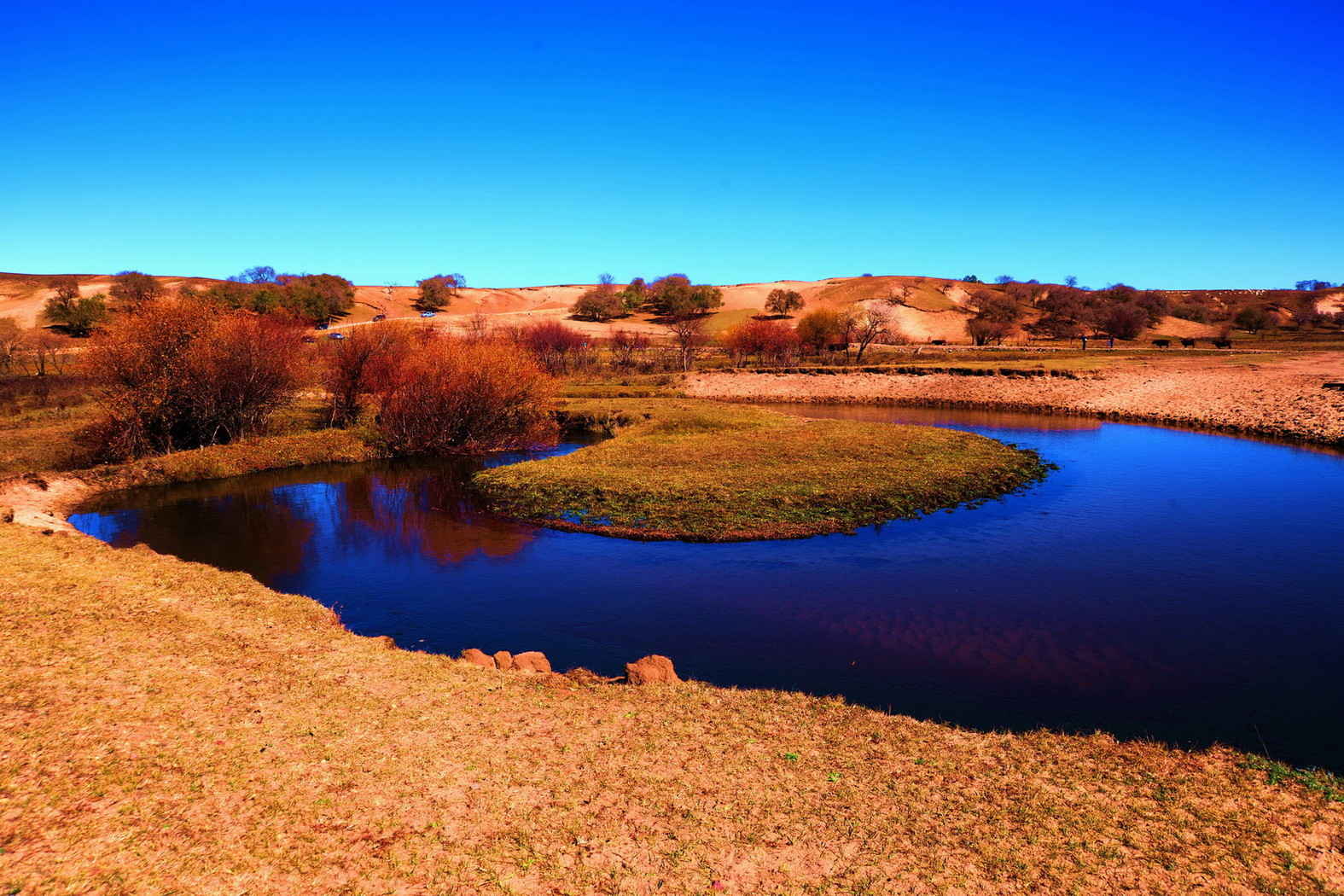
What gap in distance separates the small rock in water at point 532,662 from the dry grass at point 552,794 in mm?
834

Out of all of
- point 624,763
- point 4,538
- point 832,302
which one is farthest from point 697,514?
point 832,302

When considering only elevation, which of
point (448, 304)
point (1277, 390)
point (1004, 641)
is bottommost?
point (1004, 641)

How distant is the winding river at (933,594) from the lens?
1238 cm

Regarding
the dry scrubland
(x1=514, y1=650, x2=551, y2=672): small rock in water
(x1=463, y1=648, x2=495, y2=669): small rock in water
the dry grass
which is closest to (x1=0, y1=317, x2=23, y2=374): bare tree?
the dry scrubland

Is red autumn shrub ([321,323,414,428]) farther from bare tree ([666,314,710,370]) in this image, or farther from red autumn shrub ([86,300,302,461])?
bare tree ([666,314,710,370])

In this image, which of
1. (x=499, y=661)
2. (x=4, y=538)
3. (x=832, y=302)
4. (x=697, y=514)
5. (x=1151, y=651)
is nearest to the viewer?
(x=499, y=661)

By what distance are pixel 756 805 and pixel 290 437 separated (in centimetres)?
3481

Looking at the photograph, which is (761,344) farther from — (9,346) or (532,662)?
(532,662)

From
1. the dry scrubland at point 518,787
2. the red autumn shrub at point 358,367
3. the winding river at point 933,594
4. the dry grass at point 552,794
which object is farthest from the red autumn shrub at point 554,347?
the dry grass at point 552,794

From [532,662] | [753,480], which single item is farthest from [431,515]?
[532,662]

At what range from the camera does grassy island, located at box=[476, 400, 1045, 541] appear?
74.7ft

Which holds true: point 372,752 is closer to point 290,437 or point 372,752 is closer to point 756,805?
point 756,805

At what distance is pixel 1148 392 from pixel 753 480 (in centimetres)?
4033

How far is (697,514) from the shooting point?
23109 mm
